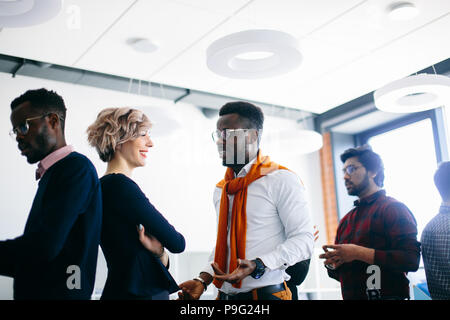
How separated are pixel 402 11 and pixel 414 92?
→ 624 millimetres

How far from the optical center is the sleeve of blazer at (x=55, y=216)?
115 cm

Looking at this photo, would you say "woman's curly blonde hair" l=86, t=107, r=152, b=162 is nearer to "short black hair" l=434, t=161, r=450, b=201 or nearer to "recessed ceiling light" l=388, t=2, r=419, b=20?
"short black hair" l=434, t=161, r=450, b=201

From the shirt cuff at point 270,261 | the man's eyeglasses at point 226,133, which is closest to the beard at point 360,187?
the man's eyeglasses at point 226,133

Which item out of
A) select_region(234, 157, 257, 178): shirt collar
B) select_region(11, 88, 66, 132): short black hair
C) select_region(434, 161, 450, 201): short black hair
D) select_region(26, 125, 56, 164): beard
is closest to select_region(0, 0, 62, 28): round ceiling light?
select_region(11, 88, 66, 132): short black hair

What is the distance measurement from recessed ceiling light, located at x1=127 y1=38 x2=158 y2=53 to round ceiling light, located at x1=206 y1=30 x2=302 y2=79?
1035 mm

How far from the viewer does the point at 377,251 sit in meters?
1.92

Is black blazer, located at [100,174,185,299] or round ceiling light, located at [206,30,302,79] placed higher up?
round ceiling light, located at [206,30,302,79]

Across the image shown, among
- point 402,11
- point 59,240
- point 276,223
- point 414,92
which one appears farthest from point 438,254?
point 402,11

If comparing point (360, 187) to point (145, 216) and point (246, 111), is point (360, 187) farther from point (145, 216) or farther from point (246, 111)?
point (145, 216)

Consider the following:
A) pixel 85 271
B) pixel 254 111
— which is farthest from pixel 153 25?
pixel 85 271

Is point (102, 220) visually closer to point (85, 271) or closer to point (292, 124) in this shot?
point (85, 271)

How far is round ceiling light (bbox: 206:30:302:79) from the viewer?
2.49 m

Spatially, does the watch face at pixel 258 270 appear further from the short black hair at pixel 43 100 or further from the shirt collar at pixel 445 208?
the shirt collar at pixel 445 208

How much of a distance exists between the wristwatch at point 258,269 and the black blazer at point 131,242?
0.25 metres
